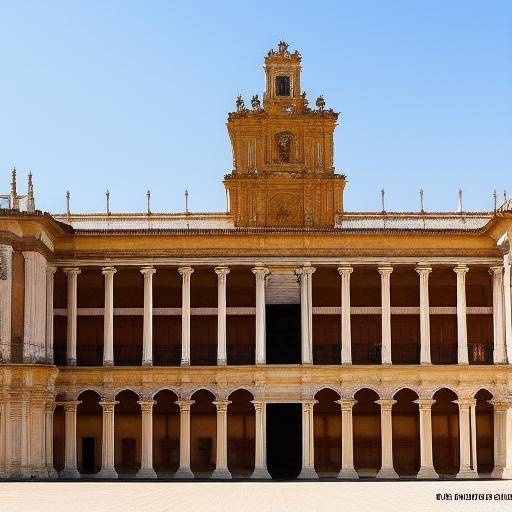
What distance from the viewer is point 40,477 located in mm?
66125

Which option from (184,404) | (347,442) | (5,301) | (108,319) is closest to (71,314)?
(108,319)

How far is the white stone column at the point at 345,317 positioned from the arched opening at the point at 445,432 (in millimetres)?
6295

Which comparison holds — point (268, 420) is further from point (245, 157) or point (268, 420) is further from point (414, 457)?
point (245, 157)

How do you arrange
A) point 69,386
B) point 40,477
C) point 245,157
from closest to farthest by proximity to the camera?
1. point 40,477
2. point 69,386
3. point 245,157

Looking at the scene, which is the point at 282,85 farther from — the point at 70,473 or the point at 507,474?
the point at 507,474

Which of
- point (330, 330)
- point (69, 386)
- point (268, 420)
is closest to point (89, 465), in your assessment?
point (69, 386)

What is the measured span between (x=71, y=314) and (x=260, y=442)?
1195 cm

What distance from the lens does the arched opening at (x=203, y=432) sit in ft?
243

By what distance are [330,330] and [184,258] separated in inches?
389

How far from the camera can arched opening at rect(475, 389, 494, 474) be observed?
2862 inches

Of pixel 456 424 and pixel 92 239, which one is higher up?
pixel 92 239

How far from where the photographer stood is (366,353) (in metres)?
74.9
